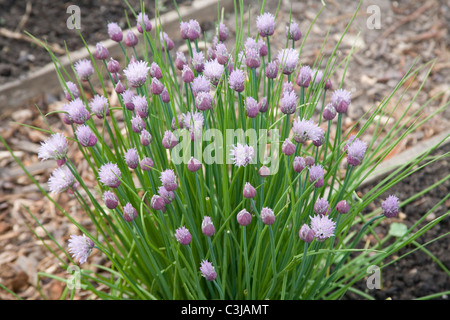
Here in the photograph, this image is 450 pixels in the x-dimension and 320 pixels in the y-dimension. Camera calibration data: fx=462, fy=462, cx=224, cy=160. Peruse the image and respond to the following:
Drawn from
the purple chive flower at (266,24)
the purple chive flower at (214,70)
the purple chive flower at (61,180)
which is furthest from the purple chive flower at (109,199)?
the purple chive flower at (266,24)

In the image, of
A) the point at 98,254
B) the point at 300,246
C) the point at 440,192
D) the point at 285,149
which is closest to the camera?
the point at 285,149

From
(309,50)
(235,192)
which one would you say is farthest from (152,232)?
(309,50)

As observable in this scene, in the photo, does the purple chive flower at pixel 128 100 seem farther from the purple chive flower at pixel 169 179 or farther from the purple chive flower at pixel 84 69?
the purple chive flower at pixel 169 179

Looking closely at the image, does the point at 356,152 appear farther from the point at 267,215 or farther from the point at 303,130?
the point at 267,215

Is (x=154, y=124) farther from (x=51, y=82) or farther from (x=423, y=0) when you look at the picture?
(x=423, y=0)

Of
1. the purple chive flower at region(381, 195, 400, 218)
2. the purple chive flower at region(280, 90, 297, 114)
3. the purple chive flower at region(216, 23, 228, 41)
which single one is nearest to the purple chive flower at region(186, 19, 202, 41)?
the purple chive flower at region(216, 23, 228, 41)
